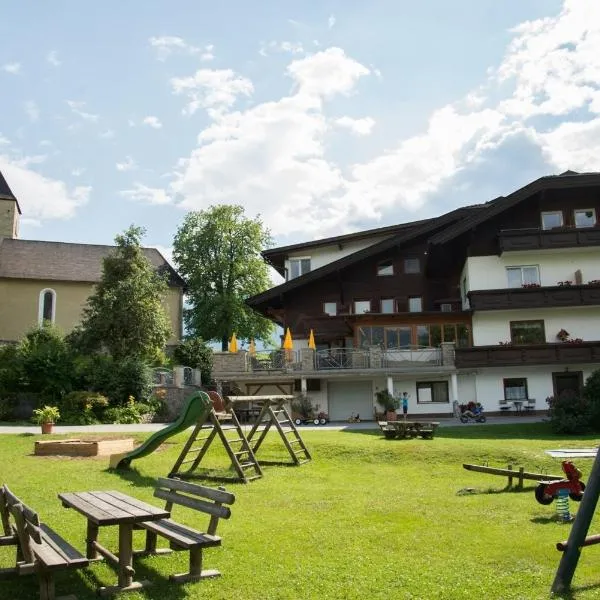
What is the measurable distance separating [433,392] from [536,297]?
689 cm

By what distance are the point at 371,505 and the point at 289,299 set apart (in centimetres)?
2717

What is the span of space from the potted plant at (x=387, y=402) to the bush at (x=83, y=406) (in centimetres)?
1288

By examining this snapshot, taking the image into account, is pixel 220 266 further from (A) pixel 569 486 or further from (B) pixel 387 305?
(A) pixel 569 486

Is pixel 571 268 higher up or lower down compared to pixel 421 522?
higher up

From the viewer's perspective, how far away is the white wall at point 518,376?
102 ft

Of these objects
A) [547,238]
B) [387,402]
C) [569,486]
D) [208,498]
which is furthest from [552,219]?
[208,498]

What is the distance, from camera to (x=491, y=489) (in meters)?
11.8

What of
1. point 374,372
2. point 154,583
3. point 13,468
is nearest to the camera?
point 154,583

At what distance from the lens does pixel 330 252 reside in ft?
133

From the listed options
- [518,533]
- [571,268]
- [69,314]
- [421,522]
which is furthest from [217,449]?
[69,314]

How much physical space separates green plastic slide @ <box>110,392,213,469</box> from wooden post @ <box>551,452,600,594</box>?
8638mm

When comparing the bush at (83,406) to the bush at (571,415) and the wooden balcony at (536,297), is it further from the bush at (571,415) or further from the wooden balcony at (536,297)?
the bush at (571,415)

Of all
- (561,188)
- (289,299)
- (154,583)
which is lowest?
(154,583)

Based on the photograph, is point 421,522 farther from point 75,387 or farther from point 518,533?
point 75,387
